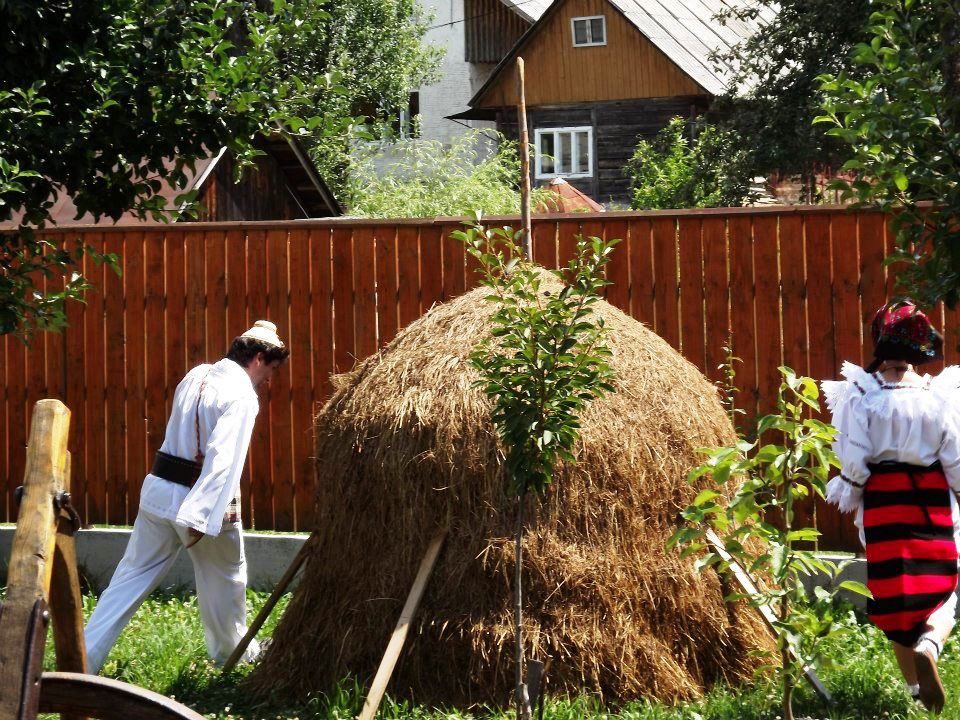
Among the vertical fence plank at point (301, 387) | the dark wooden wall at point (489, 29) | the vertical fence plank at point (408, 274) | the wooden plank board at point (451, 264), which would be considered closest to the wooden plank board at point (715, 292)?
the wooden plank board at point (451, 264)

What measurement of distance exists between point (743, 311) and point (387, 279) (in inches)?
92.8

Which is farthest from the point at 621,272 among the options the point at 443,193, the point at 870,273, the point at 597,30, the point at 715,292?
the point at 597,30

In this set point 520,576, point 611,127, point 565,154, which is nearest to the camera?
Answer: point 520,576

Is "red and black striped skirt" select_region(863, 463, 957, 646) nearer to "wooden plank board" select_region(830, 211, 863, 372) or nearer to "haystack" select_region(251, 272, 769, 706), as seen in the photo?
"haystack" select_region(251, 272, 769, 706)

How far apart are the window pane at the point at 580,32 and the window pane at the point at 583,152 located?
2415 millimetres

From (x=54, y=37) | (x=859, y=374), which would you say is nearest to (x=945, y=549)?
(x=859, y=374)

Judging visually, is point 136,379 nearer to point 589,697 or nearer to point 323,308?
point 323,308

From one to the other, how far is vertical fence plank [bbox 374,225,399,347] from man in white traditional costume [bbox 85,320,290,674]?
150 centimetres

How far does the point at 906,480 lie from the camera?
580 centimetres

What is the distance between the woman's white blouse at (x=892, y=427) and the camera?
573 cm

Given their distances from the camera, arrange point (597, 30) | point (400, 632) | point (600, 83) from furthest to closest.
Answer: point (597, 30) → point (600, 83) → point (400, 632)

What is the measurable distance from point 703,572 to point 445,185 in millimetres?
11640

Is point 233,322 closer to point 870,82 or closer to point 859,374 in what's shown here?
point 859,374

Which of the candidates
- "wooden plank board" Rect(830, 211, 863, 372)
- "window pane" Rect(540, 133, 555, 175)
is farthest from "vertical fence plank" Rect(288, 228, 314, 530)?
"window pane" Rect(540, 133, 555, 175)
